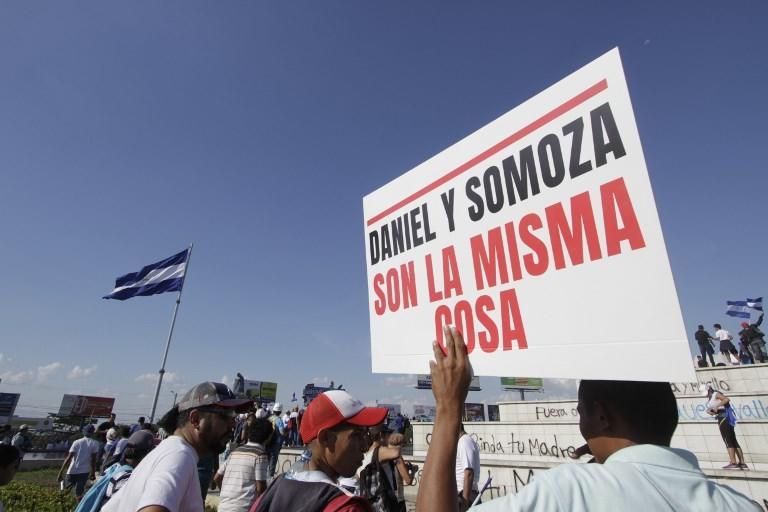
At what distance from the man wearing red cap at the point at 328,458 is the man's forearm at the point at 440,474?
59 centimetres

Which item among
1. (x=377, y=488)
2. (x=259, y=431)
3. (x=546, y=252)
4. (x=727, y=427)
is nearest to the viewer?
(x=546, y=252)

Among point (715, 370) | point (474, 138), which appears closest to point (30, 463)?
point (474, 138)

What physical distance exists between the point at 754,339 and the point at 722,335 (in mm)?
928

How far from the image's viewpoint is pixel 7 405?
3816 cm

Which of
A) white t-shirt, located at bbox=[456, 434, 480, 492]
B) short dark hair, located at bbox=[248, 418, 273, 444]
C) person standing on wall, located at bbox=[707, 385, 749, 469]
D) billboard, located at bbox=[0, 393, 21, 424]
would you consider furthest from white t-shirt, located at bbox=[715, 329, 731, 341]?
billboard, located at bbox=[0, 393, 21, 424]

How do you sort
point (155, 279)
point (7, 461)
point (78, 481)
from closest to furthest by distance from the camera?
point (7, 461) → point (78, 481) → point (155, 279)

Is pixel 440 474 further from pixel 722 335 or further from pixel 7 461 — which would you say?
pixel 722 335

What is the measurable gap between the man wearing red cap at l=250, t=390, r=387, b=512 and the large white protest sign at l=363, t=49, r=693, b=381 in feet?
1.06

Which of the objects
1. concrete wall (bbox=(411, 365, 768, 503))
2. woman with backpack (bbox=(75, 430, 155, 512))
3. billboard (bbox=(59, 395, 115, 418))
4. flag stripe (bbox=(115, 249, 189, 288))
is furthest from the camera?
billboard (bbox=(59, 395, 115, 418))

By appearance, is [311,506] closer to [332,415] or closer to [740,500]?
[332,415]

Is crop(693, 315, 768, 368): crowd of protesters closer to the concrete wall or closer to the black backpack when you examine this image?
the concrete wall

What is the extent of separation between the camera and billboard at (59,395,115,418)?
1859 inches

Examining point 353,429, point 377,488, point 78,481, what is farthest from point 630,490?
point 78,481

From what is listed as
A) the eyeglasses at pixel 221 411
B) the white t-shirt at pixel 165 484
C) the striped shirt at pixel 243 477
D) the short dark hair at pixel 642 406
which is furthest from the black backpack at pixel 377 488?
the short dark hair at pixel 642 406
